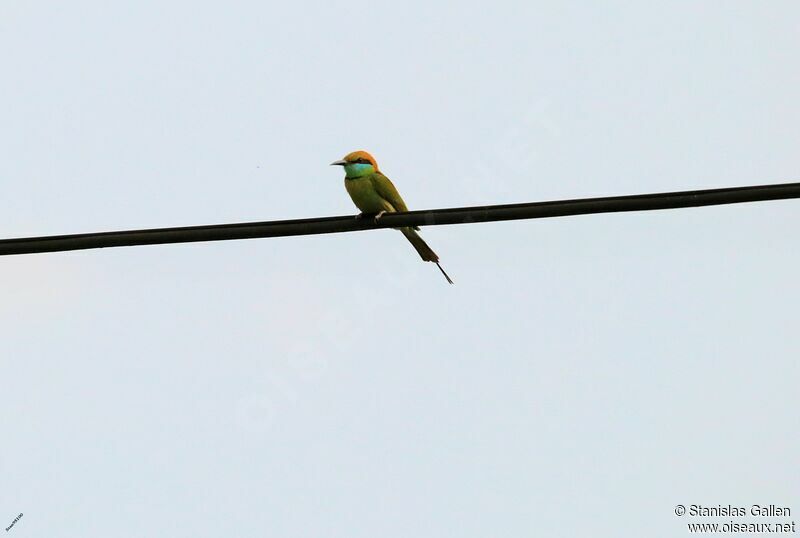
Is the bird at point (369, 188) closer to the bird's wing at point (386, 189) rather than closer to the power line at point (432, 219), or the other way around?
the bird's wing at point (386, 189)

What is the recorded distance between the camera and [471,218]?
4461mm

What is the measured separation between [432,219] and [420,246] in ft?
6.99

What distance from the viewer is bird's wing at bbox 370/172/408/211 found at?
7.05 m

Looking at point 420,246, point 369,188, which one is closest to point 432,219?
point 420,246

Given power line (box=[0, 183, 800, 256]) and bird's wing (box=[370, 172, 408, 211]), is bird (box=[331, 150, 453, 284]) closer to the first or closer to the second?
bird's wing (box=[370, 172, 408, 211])

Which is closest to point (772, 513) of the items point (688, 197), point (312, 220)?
point (688, 197)

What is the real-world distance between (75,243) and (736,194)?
2471 mm

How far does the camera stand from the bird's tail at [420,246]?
6.66 m

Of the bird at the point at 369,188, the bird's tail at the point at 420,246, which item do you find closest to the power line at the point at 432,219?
the bird's tail at the point at 420,246

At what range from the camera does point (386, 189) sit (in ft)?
23.2

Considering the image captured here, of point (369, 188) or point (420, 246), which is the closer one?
point (420, 246)

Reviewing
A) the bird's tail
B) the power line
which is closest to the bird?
the bird's tail

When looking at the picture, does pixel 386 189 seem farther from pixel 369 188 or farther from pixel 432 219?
pixel 432 219

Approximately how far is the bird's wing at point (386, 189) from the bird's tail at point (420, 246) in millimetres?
427
